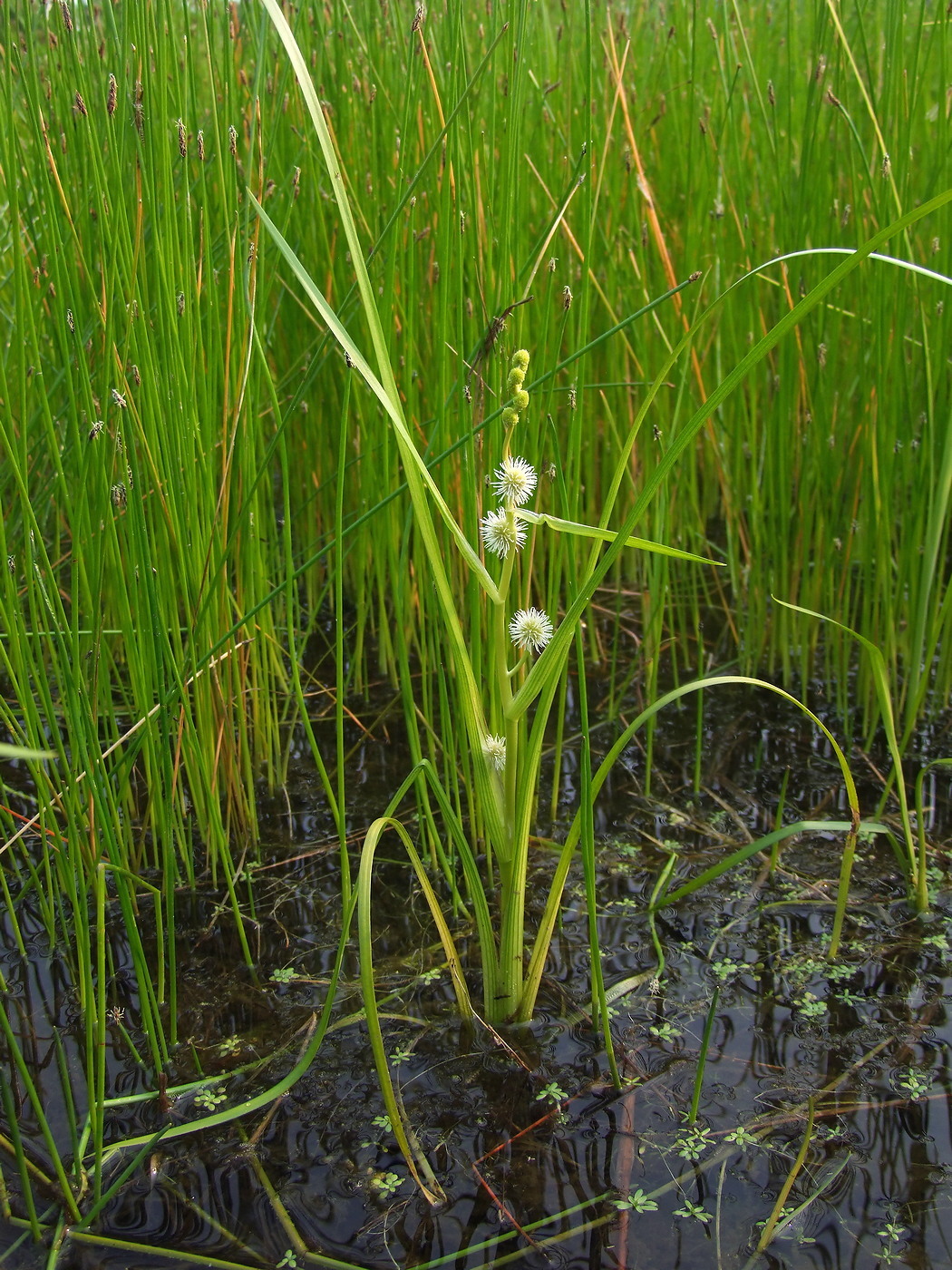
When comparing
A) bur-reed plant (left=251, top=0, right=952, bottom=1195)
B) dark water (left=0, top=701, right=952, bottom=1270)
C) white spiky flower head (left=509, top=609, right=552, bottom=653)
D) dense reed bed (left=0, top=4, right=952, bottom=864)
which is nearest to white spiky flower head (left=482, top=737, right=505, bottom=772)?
bur-reed plant (left=251, top=0, right=952, bottom=1195)

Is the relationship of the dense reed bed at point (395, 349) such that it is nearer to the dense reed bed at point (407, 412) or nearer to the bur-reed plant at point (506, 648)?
the dense reed bed at point (407, 412)

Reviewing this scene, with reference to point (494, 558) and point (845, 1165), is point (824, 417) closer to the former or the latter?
point (494, 558)

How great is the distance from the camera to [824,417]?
1756 millimetres

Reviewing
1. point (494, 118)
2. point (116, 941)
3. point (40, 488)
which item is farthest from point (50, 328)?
point (116, 941)

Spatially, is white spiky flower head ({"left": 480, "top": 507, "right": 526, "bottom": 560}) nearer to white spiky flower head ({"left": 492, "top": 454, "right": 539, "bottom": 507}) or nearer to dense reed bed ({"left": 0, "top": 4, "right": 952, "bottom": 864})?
white spiky flower head ({"left": 492, "top": 454, "right": 539, "bottom": 507})

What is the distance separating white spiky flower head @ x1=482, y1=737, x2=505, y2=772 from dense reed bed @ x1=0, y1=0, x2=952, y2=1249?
11mm

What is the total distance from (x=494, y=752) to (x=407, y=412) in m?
0.65

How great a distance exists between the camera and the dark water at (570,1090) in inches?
38.0

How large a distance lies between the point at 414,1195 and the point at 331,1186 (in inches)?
3.5

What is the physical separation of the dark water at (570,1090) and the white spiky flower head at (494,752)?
1.21 feet

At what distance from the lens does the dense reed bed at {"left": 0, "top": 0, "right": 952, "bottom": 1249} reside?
1.12 m

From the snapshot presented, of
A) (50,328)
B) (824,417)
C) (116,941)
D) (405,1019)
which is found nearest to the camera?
(405,1019)

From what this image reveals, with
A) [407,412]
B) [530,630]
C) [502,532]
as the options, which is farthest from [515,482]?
[407,412]

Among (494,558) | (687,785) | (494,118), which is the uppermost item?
(494,118)
